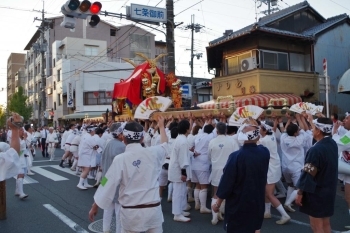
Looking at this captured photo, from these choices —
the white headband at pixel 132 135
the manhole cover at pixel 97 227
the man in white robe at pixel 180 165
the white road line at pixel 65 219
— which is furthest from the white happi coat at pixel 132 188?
the man in white robe at pixel 180 165

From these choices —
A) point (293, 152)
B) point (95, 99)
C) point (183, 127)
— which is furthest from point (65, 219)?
point (95, 99)

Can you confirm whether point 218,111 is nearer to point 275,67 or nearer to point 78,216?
point 78,216

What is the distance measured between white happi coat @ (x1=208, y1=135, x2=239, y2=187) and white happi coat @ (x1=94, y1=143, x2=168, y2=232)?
10.0ft

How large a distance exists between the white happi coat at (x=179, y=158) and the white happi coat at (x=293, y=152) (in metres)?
2.17

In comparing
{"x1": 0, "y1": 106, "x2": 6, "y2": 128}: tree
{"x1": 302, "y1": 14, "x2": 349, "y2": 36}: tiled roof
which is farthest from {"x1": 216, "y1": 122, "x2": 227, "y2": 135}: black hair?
{"x1": 0, "y1": 106, "x2": 6, "y2": 128}: tree

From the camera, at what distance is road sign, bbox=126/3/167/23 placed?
480 inches

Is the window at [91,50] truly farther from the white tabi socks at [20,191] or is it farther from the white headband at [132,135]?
the white headband at [132,135]

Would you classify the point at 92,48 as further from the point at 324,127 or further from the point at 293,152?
the point at 324,127

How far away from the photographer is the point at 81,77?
125ft

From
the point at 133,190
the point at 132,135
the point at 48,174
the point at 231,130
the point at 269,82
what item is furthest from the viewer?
the point at 269,82

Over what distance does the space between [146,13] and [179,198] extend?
7.73m

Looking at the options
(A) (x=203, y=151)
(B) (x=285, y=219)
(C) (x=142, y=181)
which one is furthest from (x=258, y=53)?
(C) (x=142, y=181)

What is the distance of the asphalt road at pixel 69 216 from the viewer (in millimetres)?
6250

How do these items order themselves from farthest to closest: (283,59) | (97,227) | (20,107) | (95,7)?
(20,107) < (283,59) < (95,7) < (97,227)
